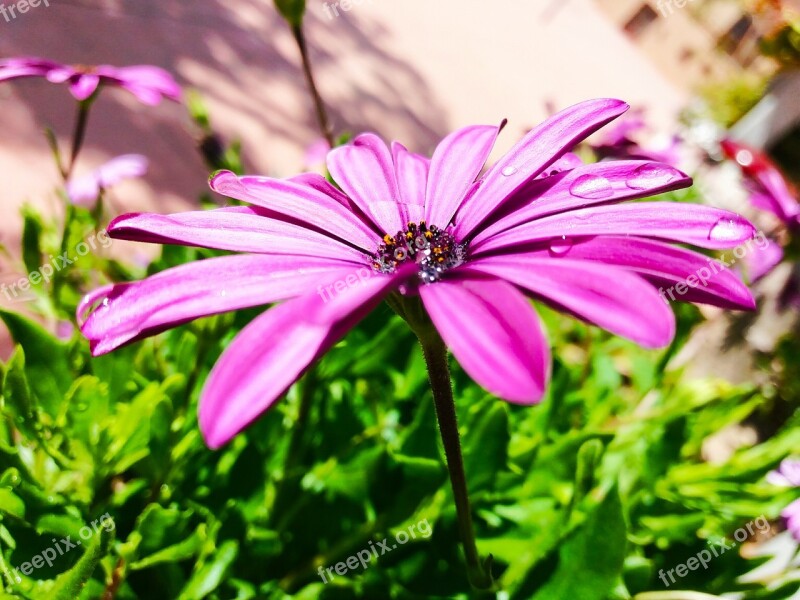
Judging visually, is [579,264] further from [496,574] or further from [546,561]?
[496,574]

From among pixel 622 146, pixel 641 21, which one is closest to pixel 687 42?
pixel 641 21

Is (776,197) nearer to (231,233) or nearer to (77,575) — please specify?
(231,233)

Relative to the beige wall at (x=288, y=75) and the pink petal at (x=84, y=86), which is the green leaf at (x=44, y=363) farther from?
the beige wall at (x=288, y=75)

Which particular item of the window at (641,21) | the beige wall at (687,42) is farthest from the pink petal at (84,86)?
the window at (641,21)

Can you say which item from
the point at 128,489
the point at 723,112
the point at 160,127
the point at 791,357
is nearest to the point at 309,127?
the point at 160,127

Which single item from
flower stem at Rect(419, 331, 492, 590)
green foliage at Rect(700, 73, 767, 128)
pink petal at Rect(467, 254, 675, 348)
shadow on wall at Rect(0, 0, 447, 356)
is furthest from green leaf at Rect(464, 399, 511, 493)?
green foliage at Rect(700, 73, 767, 128)
